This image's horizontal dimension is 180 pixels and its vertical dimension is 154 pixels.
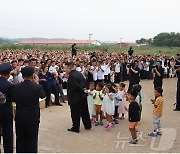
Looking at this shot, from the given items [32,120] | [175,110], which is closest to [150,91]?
[175,110]

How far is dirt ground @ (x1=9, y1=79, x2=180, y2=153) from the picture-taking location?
6340 millimetres

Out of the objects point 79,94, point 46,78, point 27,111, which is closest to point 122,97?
point 79,94

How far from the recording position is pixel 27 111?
4727 millimetres

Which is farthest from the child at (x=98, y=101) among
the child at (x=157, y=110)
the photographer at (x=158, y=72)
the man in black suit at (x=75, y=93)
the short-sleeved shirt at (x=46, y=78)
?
the photographer at (x=158, y=72)

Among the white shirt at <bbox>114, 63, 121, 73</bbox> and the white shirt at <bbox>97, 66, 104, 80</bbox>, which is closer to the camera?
the white shirt at <bbox>97, 66, 104, 80</bbox>

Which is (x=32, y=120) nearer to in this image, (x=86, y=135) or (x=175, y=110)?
(x=86, y=135)

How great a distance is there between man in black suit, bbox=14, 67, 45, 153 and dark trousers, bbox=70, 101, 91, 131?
2702 mm

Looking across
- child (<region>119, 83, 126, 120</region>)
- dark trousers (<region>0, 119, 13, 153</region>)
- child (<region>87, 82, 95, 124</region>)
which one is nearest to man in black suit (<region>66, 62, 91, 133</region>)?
child (<region>87, 82, 95, 124</region>)

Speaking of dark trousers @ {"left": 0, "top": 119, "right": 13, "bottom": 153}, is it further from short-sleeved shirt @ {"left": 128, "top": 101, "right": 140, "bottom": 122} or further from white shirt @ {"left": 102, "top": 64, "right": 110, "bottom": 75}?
white shirt @ {"left": 102, "top": 64, "right": 110, "bottom": 75}

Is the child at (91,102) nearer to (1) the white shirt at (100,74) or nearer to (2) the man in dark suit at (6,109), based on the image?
(2) the man in dark suit at (6,109)

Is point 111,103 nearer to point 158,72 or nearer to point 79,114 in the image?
point 79,114

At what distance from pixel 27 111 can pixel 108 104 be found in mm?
3392

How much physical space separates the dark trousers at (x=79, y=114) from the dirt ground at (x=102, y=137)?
18cm

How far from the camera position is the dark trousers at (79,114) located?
7.51m
